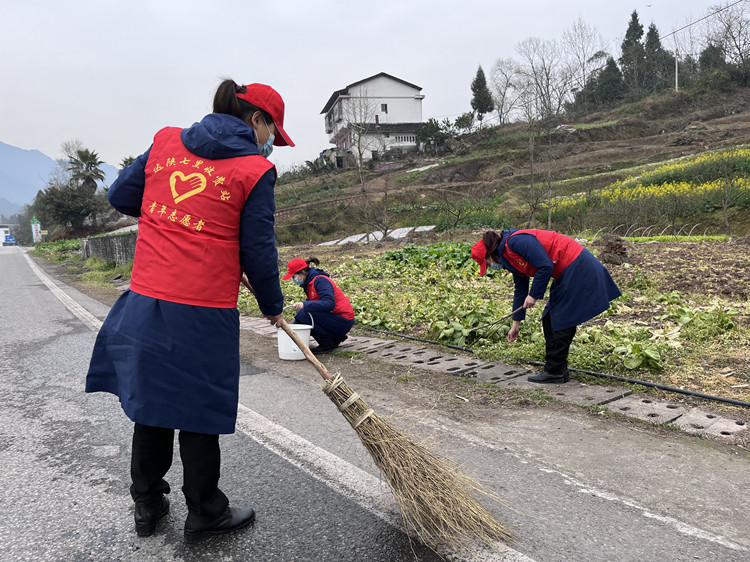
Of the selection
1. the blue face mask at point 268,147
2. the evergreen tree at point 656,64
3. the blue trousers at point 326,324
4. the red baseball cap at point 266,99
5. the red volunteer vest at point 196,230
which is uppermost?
the evergreen tree at point 656,64

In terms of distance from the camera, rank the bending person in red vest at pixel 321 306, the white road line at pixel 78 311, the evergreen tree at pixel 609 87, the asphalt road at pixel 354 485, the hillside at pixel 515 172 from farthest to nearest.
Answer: the evergreen tree at pixel 609 87 → the hillside at pixel 515 172 → the white road line at pixel 78 311 → the bending person in red vest at pixel 321 306 → the asphalt road at pixel 354 485

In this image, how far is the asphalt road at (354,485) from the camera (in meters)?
2.36

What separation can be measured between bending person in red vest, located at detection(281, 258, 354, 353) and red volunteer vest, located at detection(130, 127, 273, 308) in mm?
3578

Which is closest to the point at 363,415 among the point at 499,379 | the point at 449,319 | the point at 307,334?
the point at 499,379

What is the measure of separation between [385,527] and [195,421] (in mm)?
1034

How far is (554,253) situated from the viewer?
477cm

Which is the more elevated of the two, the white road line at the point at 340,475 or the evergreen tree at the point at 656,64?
the evergreen tree at the point at 656,64

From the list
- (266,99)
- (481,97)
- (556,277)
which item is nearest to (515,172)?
(481,97)

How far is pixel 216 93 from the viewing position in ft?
8.05

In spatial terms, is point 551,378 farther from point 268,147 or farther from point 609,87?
point 609,87

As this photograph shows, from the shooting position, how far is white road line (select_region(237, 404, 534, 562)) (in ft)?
7.56

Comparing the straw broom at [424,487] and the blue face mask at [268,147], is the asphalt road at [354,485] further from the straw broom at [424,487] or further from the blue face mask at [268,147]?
the blue face mask at [268,147]

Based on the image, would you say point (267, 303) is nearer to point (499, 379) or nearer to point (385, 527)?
point (385, 527)

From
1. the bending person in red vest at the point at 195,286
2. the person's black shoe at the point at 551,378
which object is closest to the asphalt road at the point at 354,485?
the bending person in red vest at the point at 195,286
